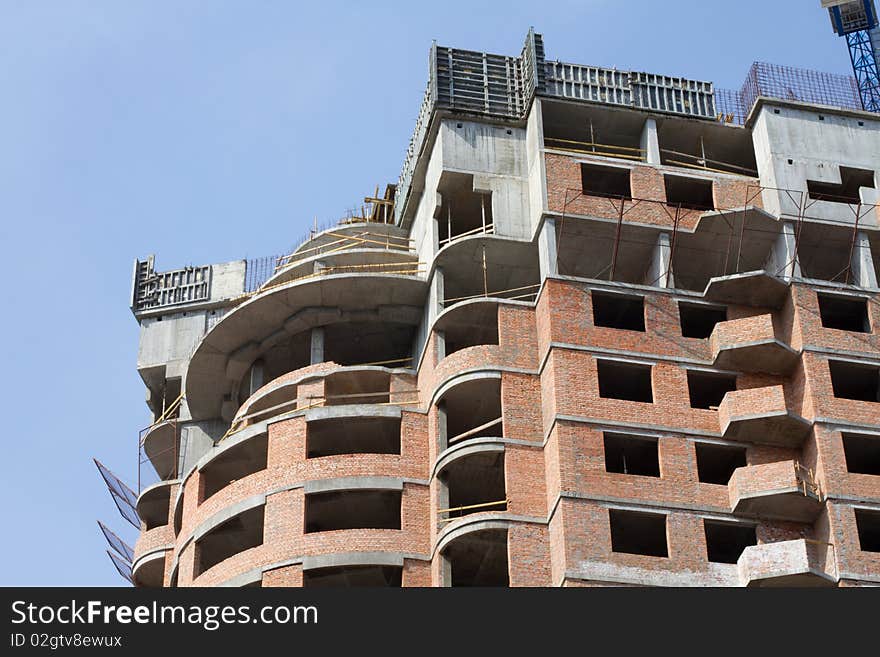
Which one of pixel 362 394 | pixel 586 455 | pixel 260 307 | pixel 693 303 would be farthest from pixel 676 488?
pixel 260 307

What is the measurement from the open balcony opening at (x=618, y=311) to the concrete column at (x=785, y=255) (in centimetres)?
531

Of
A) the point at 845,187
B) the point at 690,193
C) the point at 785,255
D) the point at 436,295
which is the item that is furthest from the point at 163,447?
the point at 845,187

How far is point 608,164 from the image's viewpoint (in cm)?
7094

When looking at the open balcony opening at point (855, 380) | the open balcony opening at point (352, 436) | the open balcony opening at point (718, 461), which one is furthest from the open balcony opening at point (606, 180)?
the open balcony opening at point (352, 436)

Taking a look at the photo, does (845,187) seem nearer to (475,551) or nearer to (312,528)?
(475,551)

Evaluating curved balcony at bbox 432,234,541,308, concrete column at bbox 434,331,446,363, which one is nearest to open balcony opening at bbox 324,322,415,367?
curved balcony at bbox 432,234,541,308

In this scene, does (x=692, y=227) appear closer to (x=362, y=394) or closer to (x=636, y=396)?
(x=636, y=396)

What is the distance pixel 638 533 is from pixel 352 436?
11.5 meters

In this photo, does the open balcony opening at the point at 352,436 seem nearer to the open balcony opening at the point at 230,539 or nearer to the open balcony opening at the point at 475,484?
the open balcony opening at the point at 230,539

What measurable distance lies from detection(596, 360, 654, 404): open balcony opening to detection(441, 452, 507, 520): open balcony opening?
4.81 metres

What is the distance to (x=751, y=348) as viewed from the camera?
64.8 m

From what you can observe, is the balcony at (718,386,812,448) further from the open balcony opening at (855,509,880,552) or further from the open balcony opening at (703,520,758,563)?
the open balcony opening at (855,509,880,552)

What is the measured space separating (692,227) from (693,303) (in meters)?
3.70

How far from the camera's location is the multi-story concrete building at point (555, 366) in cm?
6172
